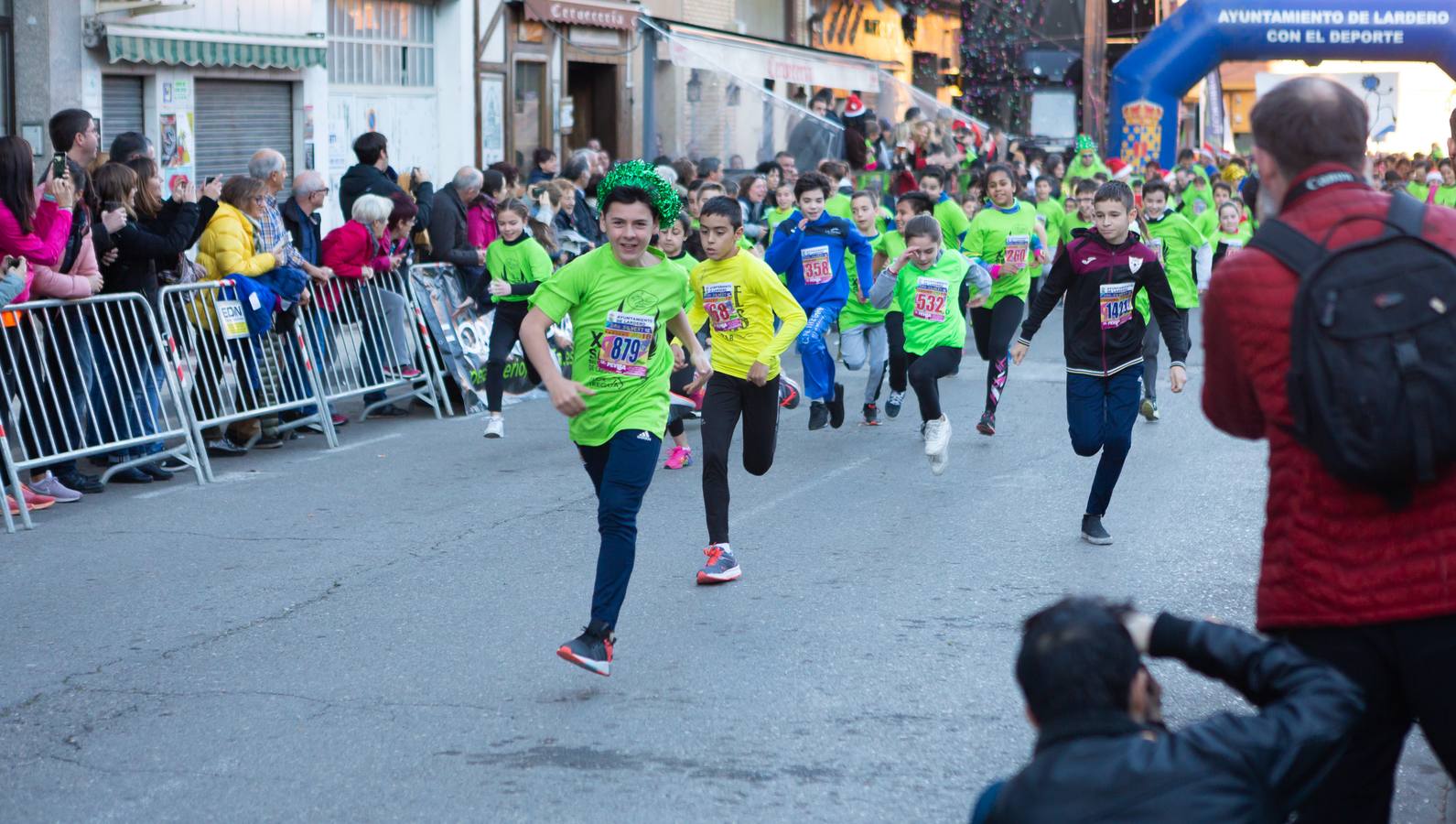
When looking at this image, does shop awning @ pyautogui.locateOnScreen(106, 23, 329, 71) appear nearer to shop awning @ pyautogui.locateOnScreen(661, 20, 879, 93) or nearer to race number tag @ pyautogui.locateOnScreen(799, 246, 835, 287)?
shop awning @ pyautogui.locateOnScreen(661, 20, 879, 93)

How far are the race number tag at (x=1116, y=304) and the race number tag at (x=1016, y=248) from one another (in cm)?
416

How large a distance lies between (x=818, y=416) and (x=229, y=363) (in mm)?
3753

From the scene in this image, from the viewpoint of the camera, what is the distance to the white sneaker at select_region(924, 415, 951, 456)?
10031 mm

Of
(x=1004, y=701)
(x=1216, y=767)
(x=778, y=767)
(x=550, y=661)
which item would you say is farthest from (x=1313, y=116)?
(x=550, y=661)

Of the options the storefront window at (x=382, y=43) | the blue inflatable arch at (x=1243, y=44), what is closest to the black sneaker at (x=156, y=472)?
the storefront window at (x=382, y=43)

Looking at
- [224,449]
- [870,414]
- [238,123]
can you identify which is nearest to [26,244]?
[224,449]

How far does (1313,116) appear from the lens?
3.00 m

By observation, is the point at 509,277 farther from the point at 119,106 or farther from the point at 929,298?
the point at 119,106

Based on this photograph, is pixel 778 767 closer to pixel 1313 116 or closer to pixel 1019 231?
pixel 1313 116

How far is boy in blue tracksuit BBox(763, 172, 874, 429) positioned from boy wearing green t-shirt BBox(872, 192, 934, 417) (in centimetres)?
43

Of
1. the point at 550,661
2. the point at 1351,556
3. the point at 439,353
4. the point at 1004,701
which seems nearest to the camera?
the point at 1351,556

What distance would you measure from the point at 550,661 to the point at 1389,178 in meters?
18.2

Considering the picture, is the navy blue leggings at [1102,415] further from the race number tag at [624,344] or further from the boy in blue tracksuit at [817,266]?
the boy in blue tracksuit at [817,266]

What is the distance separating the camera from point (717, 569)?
732cm
